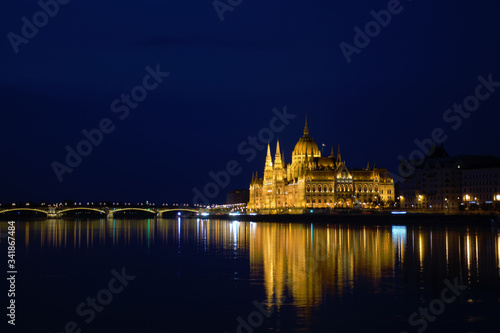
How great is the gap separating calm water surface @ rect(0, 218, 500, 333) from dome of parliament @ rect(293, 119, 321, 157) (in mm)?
140655

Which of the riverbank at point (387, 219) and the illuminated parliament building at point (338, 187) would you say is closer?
the riverbank at point (387, 219)

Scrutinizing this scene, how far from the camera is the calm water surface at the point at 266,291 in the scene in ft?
74.7

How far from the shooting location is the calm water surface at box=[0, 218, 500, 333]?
2277 cm

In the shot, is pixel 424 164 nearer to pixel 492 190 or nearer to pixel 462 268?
pixel 492 190

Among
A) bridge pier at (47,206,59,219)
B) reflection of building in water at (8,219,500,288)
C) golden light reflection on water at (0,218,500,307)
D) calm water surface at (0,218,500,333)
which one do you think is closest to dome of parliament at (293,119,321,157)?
bridge pier at (47,206,59,219)

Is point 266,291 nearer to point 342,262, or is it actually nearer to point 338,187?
point 342,262

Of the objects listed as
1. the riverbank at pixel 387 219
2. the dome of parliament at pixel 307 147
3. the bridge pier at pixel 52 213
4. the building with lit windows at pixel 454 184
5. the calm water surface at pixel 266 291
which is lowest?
the calm water surface at pixel 266 291

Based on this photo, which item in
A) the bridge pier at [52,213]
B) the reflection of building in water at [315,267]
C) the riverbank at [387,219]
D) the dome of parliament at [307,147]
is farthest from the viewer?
the dome of parliament at [307,147]

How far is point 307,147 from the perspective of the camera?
189500 mm

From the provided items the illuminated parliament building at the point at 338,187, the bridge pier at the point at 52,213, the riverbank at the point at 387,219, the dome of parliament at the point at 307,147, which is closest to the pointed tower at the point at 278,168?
the dome of parliament at the point at 307,147

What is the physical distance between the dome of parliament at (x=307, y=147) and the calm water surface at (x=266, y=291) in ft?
461

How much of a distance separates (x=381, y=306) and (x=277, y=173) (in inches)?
6717

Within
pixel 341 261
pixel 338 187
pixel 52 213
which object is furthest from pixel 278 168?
pixel 341 261

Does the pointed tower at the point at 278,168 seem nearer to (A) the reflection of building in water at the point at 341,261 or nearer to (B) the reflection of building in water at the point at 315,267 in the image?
(A) the reflection of building in water at the point at 341,261
